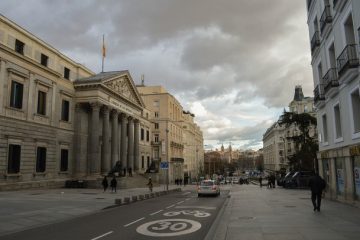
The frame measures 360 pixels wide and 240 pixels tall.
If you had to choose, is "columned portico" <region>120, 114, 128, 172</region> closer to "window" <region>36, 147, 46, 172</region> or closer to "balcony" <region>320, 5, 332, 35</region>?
"window" <region>36, 147, 46, 172</region>

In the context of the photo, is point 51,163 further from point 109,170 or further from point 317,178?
point 317,178

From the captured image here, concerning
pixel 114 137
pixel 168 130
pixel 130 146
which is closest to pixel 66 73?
pixel 114 137

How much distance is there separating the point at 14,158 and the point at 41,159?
4764mm

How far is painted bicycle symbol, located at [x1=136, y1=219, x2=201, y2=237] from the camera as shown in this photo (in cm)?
1162

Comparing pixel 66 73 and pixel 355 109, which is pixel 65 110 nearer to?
pixel 66 73

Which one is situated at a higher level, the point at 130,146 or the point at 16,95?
the point at 16,95

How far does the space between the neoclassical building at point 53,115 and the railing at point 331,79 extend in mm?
27120

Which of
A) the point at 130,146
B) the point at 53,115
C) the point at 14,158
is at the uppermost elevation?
the point at 53,115

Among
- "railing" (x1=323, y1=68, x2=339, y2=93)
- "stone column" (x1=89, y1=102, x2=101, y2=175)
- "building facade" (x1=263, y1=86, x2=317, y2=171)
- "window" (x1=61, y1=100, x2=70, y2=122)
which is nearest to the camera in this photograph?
"railing" (x1=323, y1=68, x2=339, y2=93)

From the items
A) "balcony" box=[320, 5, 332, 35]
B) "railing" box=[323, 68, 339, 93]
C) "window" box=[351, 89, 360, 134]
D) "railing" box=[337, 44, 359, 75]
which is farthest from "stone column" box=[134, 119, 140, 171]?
"railing" box=[337, 44, 359, 75]

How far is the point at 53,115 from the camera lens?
42.1m

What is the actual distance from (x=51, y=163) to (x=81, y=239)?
32565mm

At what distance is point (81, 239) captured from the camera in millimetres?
10742

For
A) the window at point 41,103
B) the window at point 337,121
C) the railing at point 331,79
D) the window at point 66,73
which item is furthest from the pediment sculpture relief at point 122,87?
the window at point 337,121
